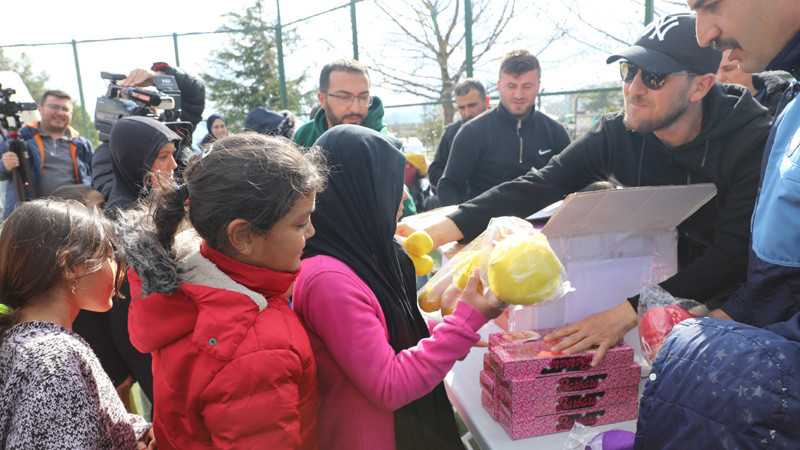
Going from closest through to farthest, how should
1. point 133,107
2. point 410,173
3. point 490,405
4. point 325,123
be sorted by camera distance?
1. point 490,405
2. point 133,107
3. point 325,123
4. point 410,173

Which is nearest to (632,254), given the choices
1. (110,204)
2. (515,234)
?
(515,234)

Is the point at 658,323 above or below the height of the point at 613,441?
above

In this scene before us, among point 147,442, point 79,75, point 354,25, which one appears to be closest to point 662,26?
point 147,442

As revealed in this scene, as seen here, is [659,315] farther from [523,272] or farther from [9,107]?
[9,107]

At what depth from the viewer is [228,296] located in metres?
1.08

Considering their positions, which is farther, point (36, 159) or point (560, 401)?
point (36, 159)

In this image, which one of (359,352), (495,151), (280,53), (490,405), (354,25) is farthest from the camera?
(280,53)

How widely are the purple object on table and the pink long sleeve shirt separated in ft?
1.13

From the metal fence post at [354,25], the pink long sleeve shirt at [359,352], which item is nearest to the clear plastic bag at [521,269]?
the pink long sleeve shirt at [359,352]

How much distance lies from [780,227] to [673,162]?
113 cm

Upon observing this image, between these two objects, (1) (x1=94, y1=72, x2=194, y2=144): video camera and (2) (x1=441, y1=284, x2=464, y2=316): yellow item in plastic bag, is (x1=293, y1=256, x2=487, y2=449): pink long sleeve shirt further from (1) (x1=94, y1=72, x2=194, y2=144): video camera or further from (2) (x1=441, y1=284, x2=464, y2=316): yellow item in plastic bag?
(1) (x1=94, y1=72, x2=194, y2=144): video camera

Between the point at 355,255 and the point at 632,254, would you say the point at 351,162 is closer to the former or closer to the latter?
the point at 355,255

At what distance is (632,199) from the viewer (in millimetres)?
1438

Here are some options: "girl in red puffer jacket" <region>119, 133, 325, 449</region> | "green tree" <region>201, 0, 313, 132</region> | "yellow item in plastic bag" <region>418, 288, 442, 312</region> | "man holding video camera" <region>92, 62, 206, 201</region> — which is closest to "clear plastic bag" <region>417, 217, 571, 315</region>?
"yellow item in plastic bag" <region>418, 288, 442, 312</region>
